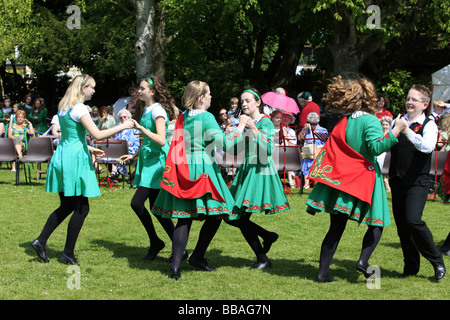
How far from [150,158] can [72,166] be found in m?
0.78

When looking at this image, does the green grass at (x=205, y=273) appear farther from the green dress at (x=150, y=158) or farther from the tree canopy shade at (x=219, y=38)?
the tree canopy shade at (x=219, y=38)

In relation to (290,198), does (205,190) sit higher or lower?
higher

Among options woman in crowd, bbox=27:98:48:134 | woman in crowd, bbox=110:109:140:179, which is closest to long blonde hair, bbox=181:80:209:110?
woman in crowd, bbox=110:109:140:179

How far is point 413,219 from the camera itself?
5.49 meters

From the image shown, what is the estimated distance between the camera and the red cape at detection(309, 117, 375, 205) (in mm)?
5258

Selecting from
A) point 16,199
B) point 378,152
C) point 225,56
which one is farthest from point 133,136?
point 225,56

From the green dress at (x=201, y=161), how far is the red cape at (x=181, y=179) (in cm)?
4

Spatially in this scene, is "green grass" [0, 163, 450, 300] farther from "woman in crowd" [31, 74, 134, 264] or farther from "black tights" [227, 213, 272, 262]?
"woman in crowd" [31, 74, 134, 264]

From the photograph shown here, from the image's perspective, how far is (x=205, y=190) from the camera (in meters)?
5.57

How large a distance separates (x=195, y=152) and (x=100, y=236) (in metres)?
2.73

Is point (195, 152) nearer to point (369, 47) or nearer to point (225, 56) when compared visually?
point (369, 47)

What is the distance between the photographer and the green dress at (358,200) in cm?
521

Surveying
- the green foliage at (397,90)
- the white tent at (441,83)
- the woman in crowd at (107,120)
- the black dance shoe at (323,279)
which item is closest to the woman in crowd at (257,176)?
the black dance shoe at (323,279)

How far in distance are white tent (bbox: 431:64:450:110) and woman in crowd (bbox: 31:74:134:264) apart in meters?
12.7
